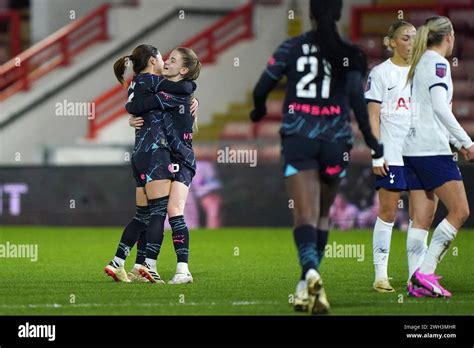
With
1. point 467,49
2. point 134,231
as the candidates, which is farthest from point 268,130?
point 134,231

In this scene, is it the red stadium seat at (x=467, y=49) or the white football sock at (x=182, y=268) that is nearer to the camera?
the white football sock at (x=182, y=268)

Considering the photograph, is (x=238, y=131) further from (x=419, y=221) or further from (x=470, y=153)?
(x=470, y=153)

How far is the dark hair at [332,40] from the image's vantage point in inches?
356

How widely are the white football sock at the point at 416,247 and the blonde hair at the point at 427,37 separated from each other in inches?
49.4

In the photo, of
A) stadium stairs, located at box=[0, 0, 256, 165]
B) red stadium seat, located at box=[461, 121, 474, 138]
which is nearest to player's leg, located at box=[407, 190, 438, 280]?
red stadium seat, located at box=[461, 121, 474, 138]

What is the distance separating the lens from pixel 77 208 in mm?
20203

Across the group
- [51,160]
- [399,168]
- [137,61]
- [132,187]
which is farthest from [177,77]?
[51,160]

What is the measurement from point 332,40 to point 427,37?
4.40 ft

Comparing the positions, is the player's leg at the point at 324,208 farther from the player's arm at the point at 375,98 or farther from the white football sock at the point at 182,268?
the white football sock at the point at 182,268

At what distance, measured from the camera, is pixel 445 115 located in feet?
32.5

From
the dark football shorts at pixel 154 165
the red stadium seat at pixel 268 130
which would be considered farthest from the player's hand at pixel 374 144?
the red stadium seat at pixel 268 130

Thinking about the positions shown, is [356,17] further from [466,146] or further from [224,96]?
[466,146]

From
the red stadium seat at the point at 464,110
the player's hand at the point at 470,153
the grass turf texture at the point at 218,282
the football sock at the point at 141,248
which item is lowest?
the grass turf texture at the point at 218,282

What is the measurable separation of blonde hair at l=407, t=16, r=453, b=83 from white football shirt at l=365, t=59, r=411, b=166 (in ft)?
1.53
